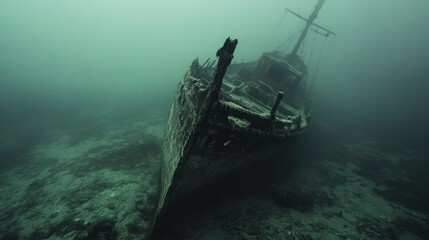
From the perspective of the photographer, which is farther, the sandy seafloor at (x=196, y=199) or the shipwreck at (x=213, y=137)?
the sandy seafloor at (x=196, y=199)

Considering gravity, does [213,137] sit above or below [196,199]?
above

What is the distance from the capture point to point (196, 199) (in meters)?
6.72

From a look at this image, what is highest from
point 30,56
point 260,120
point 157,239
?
point 260,120

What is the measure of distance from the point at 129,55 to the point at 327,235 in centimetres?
3896

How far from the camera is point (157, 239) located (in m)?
5.64

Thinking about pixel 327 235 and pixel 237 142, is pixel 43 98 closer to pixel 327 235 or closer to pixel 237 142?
pixel 237 142

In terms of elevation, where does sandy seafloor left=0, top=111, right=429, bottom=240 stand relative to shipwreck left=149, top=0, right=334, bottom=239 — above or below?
below

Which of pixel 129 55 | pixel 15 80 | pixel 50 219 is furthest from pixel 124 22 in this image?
pixel 50 219

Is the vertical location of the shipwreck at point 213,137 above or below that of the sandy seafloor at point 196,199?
above

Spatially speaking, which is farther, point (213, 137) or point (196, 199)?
point (196, 199)

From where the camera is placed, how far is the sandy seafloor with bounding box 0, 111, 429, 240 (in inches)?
248

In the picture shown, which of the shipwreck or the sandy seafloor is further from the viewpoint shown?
the sandy seafloor

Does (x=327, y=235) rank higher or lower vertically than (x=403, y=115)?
lower

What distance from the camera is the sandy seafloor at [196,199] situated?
629cm
